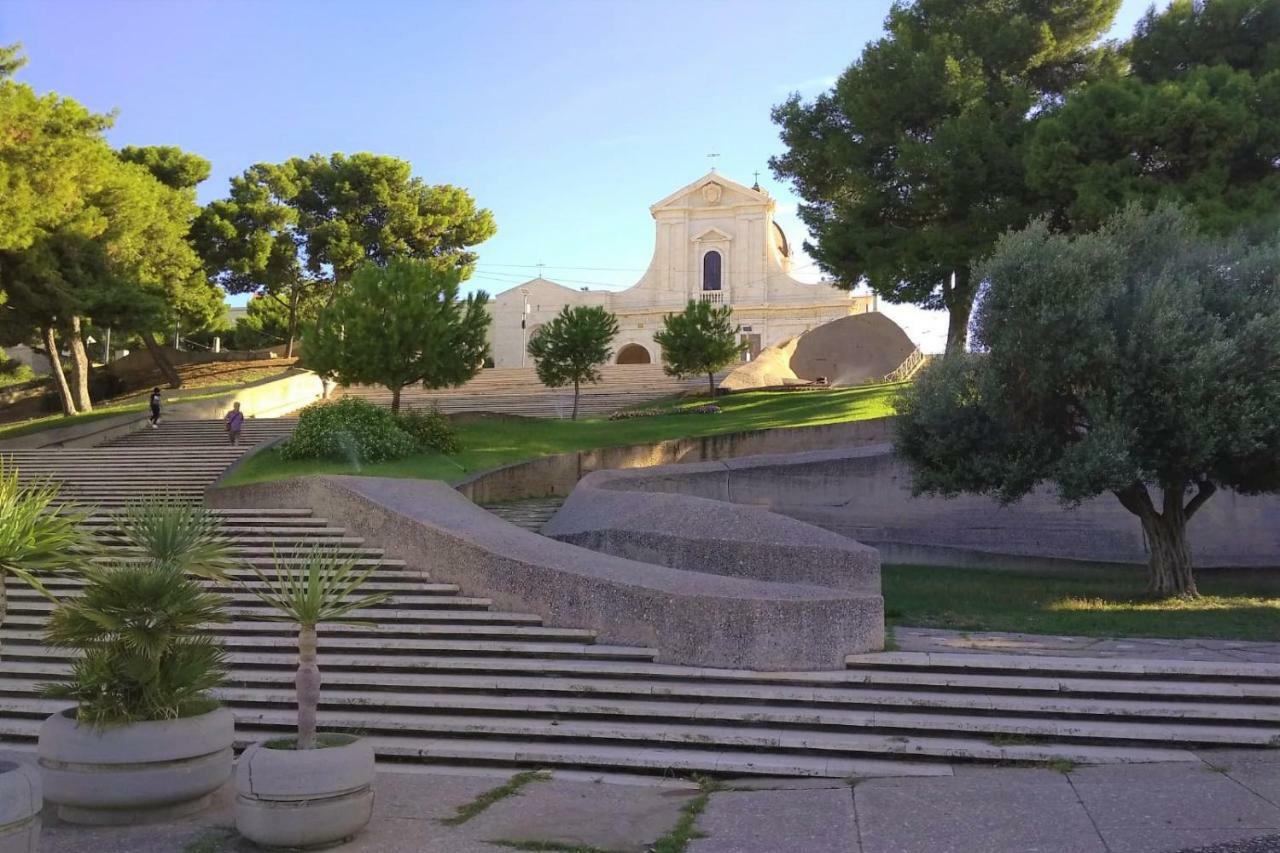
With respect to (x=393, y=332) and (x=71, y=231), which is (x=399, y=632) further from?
(x=71, y=231)

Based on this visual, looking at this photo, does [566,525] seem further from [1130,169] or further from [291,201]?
[291,201]

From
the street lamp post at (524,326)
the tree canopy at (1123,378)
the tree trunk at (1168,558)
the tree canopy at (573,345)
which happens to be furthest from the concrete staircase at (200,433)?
the street lamp post at (524,326)

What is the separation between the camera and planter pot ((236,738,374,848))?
15.6ft

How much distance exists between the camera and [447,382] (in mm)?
20188

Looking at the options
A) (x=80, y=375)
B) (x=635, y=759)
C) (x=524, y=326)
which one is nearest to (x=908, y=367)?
(x=80, y=375)

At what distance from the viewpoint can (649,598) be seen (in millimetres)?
7863

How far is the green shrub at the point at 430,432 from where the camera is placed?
17703mm

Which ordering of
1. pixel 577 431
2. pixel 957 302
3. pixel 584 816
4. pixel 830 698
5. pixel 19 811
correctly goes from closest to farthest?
pixel 19 811, pixel 584 816, pixel 830 698, pixel 577 431, pixel 957 302

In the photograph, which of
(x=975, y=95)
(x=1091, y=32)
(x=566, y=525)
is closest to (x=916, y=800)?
(x=566, y=525)

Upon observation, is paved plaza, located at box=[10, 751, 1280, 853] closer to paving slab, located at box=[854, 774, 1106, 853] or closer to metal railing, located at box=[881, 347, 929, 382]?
paving slab, located at box=[854, 774, 1106, 853]

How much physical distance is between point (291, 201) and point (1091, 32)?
27371 millimetres

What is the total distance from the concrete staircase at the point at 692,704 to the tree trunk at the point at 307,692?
1690mm

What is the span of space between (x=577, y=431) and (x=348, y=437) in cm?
553

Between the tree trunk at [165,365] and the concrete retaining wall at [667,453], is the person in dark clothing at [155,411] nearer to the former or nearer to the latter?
the tree trunk at [165,365]
